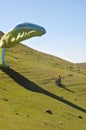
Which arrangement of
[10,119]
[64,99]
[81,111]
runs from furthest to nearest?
1. [64,99]
2. [81,111]
3. [10,119]

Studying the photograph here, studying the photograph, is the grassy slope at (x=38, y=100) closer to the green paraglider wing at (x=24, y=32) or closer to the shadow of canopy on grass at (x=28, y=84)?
the shadow of canopy on grass at (x=28, y=84)

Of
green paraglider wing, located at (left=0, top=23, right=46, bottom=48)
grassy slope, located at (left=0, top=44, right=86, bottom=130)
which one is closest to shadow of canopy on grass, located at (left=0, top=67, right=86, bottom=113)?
grassy slope, located at (left=0, top=44, right=86, bottom=130)

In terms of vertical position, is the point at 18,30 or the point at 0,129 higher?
the point at 18,30

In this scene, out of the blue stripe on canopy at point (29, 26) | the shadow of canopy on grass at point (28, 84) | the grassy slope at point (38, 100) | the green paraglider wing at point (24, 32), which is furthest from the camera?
the green paraglider wing at point (24, 32)

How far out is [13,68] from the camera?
222 ft

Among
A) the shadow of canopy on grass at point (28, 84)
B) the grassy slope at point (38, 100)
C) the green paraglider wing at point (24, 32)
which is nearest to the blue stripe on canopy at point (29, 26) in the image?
the green paraglider wing at point (24, 32)

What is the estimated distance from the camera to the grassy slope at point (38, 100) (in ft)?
120

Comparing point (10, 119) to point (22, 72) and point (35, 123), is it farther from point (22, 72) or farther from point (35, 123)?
point (22, 72)

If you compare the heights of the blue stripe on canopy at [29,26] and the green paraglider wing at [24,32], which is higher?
the blue stripe on canopy at [29,26]

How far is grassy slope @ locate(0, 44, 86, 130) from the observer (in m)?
36.7

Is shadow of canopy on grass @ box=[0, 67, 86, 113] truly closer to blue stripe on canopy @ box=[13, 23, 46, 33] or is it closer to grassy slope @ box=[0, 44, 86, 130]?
grassy slope @ box=[0, 44, 86, 130]

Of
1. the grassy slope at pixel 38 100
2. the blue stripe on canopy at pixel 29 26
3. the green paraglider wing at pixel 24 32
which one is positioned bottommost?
the grassy slope at pixel 38 100

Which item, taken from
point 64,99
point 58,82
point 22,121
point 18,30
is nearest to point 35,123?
point 22,121

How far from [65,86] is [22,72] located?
26.1 ft
